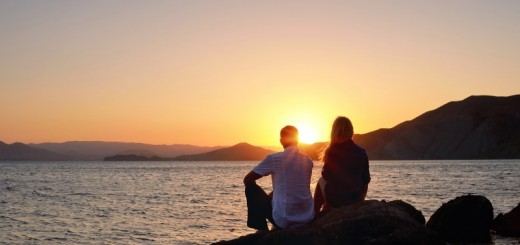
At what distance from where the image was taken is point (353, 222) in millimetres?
9945

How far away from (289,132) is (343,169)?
1242 mm

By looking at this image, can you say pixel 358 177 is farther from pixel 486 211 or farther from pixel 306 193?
pixel 486 211

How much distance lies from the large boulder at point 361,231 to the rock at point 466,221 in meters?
11.8

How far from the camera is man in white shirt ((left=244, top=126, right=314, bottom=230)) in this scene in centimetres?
1012

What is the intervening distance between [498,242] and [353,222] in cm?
1374

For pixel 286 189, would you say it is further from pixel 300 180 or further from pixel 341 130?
pixel 341 130

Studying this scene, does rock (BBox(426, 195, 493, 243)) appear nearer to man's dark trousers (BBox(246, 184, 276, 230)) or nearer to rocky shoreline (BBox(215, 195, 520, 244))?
rocky shoreline (BBox(215, 195, 520, 244))

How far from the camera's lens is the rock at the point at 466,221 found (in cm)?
2108

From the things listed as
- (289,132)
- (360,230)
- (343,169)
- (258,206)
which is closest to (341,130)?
(343,169)

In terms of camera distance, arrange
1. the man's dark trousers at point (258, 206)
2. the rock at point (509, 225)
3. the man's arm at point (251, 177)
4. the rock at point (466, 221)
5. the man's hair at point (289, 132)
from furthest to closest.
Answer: the rock at point (509, 225), the rock at point (466, 221), the man's dark trousers at point (258, 206), the man's hair at point (289, 132), the man's arm at point (251, 177)

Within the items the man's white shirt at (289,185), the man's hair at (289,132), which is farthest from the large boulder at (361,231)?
the man's hair at (289,132)

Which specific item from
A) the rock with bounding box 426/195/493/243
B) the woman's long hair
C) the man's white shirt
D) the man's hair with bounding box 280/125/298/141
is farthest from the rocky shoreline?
the rock with bounding box 426/195/493/243

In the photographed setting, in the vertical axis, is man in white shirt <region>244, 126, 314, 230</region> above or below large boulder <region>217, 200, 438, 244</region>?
above

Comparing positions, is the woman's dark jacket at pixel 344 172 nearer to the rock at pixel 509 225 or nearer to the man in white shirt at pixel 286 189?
the man in white shirt at pixel 286 189
